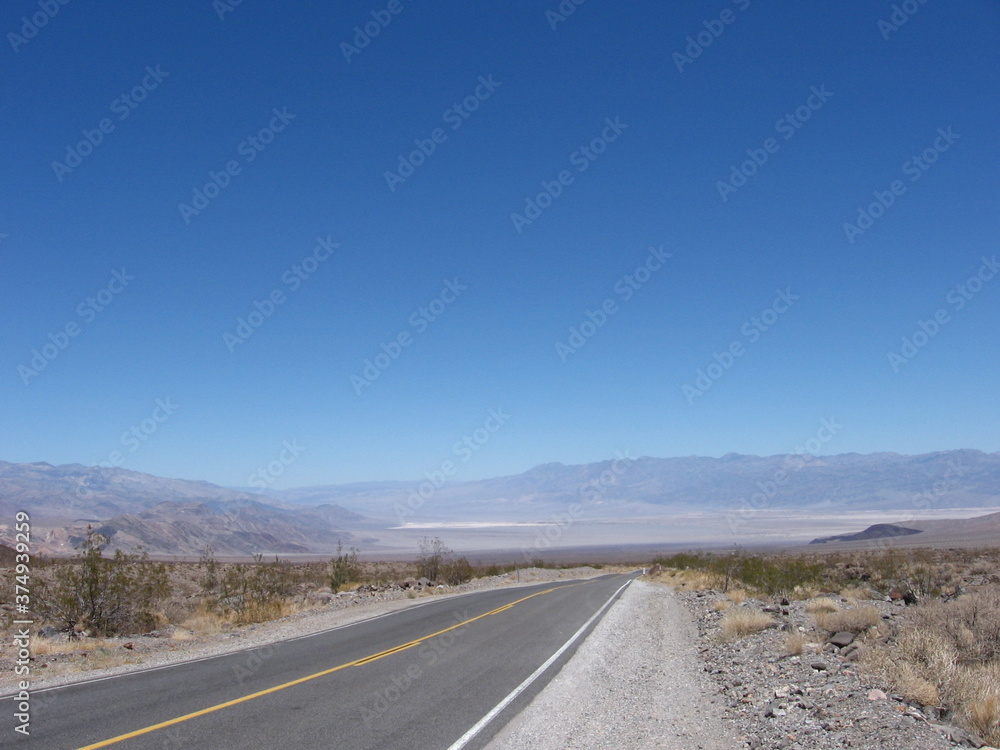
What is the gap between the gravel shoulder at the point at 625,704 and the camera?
7.89 m

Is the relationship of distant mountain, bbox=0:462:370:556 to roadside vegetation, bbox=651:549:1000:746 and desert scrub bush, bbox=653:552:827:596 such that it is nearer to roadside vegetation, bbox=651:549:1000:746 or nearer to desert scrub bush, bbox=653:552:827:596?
desert scrub bush, bbox=653:552:827:596

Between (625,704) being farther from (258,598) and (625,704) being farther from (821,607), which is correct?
(258,598)

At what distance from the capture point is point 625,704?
9602 mm

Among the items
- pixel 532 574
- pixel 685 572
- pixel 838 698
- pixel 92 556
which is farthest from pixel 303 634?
pixel 532 574

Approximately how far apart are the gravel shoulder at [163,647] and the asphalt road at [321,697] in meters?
0.94

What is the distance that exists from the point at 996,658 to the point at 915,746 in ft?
14.5

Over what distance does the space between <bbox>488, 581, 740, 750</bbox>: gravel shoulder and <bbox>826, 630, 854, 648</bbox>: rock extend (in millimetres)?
2591

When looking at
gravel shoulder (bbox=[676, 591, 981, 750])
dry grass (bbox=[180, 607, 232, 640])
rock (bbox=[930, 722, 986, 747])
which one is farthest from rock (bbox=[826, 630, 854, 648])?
dry grass (bbox=[180, 607, 232, 640])

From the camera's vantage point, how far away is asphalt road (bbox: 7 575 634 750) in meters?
7.54

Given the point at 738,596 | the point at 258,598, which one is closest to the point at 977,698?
the point at 738,596

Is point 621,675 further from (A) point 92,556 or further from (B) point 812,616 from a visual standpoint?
(A) point 92,556

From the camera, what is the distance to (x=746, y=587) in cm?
2905

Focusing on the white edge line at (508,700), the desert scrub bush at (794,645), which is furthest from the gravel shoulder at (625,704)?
the desert scrub bush at (794,645)

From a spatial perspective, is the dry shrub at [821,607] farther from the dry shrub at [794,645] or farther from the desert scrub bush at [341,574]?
the desert scrub bush at [341,574]
